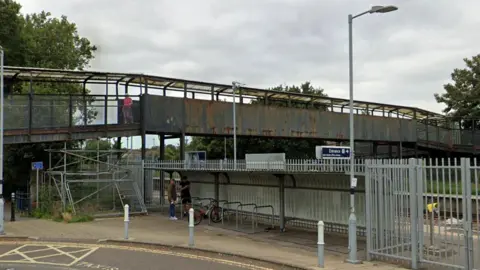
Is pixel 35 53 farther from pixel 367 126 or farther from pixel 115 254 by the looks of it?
pixel 115 254

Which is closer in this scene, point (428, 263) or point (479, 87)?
point (428, 263)

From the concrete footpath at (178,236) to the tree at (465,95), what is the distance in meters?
36.6

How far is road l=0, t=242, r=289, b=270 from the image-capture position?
37.7 ft

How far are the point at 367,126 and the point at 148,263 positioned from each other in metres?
32.6

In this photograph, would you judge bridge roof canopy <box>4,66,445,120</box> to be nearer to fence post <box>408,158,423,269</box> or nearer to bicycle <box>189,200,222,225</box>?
bicycle <box>189,200,222,225</box>

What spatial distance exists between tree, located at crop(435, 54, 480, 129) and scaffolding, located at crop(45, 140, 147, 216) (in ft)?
114

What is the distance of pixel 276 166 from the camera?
1691cm

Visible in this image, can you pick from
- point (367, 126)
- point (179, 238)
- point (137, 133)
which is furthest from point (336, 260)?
point (367, 126)

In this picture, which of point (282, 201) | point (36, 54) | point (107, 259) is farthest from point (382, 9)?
point (36, 54)

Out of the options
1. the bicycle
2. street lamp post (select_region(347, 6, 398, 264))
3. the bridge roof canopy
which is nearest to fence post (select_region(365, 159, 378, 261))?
street lamp post (select_region(347, 6, 398, 264))

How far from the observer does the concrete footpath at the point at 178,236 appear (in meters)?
12.0

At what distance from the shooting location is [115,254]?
43.2 ft

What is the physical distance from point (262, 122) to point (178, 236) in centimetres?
1836

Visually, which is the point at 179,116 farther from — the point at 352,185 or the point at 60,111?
the point at 352,185
